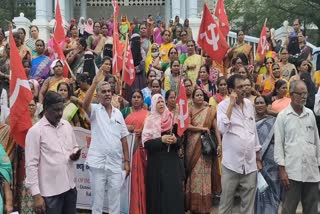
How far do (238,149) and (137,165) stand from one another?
50.9 inches

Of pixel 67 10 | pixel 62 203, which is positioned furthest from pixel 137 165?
pixel 67 10

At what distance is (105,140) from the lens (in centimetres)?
598

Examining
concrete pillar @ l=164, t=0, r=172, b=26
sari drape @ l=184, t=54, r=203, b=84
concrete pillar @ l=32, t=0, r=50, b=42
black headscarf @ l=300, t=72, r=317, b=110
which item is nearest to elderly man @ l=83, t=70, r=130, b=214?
black headscarf @ l=300, t=72, r=317, b=110

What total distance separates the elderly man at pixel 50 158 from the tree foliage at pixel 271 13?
18.1 m

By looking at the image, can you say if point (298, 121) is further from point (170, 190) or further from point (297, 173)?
point (170, 190)

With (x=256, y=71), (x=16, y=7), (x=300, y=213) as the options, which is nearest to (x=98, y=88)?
(x=300, y=213)

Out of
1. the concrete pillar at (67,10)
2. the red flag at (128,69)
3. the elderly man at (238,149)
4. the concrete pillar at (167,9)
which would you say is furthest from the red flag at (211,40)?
the concrete pillar at (67,10)

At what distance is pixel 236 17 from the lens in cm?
→ 2591

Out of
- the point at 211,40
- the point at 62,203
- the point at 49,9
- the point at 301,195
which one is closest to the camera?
the point at 62,203

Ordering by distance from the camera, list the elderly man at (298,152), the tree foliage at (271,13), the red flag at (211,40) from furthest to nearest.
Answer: the tree foliage at (271,13), the red flag at (211,40), the elderly man at (298,152)

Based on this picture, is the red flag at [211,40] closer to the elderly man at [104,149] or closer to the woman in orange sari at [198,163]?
the woman in orange sari at [198,163]

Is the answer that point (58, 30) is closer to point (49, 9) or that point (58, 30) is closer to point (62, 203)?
point (62, 203)

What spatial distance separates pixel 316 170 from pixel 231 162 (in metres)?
0.85

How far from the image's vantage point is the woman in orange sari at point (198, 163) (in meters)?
6.71
